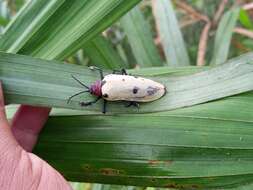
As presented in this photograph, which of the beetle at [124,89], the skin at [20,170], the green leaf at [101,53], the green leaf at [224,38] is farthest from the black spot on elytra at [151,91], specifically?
the green leaf at [224,38]

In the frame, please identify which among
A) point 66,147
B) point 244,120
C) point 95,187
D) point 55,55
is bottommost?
point 95,187

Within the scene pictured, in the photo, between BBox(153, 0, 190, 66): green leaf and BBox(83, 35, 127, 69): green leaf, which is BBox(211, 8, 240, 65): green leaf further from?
BBox(83, 35, 127, 69): green leaf

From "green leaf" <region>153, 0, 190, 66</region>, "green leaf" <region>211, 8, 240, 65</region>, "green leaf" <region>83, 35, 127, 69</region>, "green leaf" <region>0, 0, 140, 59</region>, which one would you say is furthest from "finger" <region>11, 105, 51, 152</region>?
"green leaf" <region>211, 8, 240, 65</region>

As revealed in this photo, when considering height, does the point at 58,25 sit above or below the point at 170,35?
below

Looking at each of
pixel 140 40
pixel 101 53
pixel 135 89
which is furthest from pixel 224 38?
pixel 135 89

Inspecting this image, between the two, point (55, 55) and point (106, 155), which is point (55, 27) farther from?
point (106, 155)

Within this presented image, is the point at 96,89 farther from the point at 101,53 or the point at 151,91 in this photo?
the point at 101,53

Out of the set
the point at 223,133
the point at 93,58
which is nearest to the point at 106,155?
the point at 223,133
